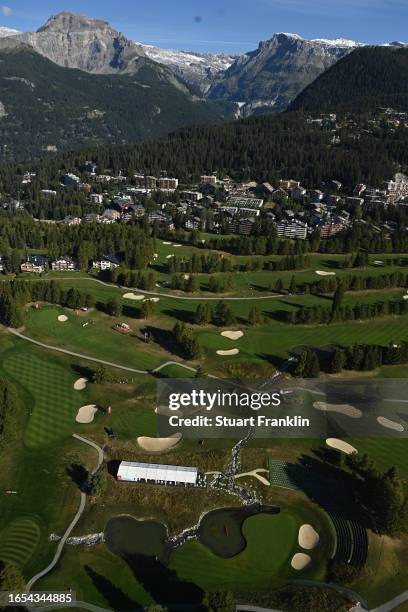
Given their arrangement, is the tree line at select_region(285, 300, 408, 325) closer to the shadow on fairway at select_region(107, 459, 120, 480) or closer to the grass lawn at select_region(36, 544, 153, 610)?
the shadow on fairway at select_region(107, 459, 120, 480)

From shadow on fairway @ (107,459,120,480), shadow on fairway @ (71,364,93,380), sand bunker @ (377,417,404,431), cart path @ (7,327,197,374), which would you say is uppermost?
Result: sand bunker @ (377,417,404,431)

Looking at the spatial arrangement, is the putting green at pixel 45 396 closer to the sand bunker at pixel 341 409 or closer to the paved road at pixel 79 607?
the paved road at pixel 79 607

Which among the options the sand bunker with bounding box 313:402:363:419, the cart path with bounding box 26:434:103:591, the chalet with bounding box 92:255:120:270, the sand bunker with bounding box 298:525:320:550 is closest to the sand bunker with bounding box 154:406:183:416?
the cart path with bounding box 26:434:103:591

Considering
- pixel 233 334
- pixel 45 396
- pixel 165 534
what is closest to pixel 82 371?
pixel 45 396

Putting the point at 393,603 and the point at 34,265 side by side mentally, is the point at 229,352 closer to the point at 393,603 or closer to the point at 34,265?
the point at 393,603

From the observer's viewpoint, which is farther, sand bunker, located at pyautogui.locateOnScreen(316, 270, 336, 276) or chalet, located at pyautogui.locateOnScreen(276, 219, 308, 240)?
chalet, located at pyautogui.locateOnScreen(276, 219, 308, 240)

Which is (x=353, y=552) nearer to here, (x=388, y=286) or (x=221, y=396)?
(x=221, y=396)
